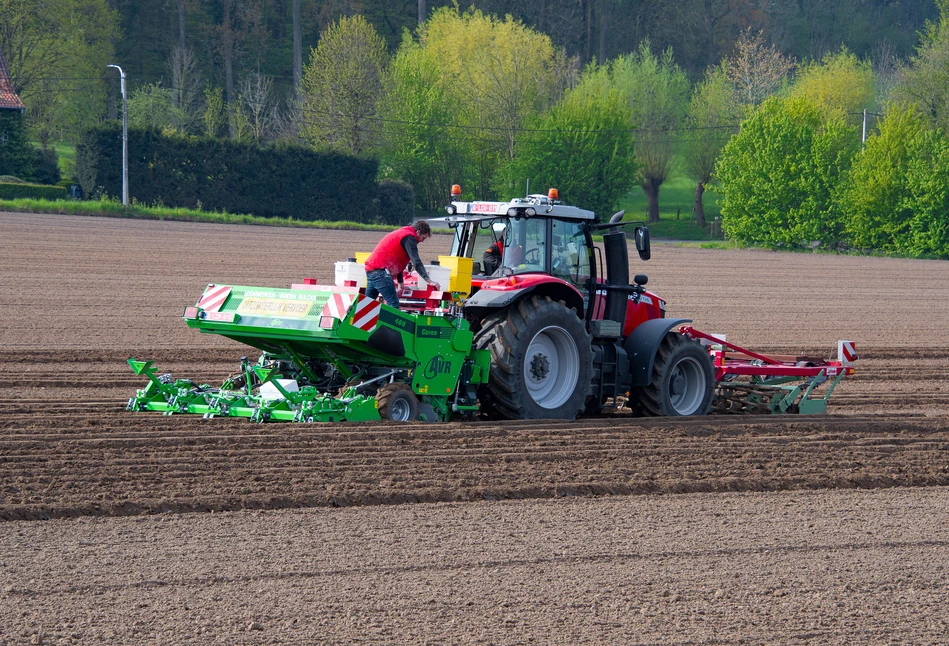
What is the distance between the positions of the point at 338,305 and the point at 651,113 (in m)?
57.0

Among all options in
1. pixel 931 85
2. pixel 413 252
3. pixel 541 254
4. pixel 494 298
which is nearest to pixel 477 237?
pixel 541 254

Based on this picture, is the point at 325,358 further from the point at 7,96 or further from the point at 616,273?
the point at 7,96

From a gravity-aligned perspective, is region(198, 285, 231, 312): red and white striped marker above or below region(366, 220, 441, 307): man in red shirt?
below

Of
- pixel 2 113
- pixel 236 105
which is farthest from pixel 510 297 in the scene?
pixel 236 105

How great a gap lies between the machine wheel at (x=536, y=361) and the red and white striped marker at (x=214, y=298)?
225 cm

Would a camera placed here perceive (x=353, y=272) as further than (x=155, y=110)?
No

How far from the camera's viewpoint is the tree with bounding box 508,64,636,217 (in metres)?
55.9

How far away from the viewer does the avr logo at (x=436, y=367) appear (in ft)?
32.6

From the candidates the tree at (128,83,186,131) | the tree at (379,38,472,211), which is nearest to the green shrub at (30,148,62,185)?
the tree at (128,83,186,131)

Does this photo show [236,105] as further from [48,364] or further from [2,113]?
[48,364]

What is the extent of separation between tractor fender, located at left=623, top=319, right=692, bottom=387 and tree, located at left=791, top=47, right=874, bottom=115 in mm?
56444

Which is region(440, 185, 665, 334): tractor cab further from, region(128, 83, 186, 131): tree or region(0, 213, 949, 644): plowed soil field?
region(128, 83, 186, 131): tree

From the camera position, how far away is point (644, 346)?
11.0m

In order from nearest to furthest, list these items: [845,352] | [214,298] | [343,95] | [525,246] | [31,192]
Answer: [214,298] → [525,246] → [845,352] → [31,192] → [343,95]
